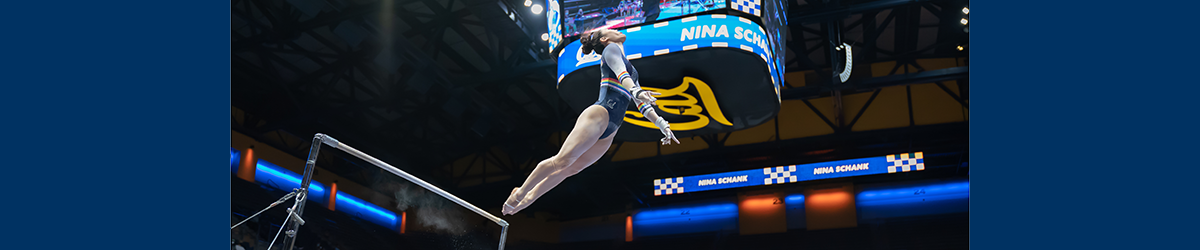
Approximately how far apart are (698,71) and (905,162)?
377 cm

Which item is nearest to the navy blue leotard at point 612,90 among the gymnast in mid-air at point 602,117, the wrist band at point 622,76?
the gymnast in mid-air at point 602,117

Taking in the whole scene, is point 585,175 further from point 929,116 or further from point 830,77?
point 929,116

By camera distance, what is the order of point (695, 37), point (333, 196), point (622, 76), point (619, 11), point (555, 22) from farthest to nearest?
point (333, 196), point (555, 22), point (619, 11), point (695, 37), point (622, 76)

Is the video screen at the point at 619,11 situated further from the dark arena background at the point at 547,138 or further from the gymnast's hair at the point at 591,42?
the dark arena background at the point at 547,138

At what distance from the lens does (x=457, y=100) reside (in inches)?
335

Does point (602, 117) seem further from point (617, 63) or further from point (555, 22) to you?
point (555, 22)

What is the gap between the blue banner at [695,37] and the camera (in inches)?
183

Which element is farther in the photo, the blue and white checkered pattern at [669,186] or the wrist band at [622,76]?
the blue and white checkered pattern at [669,186]

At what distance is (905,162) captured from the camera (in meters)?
7.76

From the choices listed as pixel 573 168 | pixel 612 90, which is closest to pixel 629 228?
pixel 573 168

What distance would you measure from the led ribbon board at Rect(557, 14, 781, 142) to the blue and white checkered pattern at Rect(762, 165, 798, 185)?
8.90 ft

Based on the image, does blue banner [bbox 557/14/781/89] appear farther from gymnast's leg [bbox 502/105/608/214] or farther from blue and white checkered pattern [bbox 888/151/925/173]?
blue and white checkered pattern [bbox 888/151/925/173]

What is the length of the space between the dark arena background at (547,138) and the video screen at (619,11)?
0.95m

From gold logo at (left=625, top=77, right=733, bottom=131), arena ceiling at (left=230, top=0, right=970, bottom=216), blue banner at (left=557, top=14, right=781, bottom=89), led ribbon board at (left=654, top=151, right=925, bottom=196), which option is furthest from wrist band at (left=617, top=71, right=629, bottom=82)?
led ribbon board at (left=654, top=151, right=925, bottom=196)
